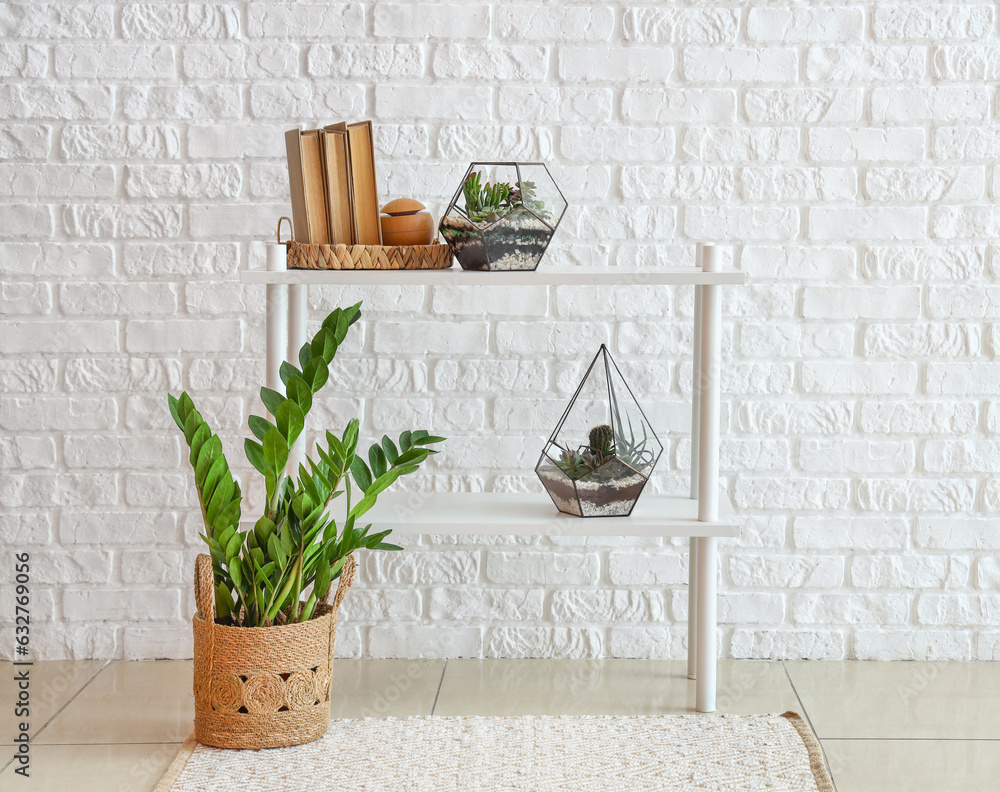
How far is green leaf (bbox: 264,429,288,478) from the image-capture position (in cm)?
137

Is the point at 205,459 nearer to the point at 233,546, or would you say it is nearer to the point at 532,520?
the point at 233,546

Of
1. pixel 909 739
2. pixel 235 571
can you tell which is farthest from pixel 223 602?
pixel 909 739

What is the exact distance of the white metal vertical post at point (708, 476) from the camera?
1.55 metres

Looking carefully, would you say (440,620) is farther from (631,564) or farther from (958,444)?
(958,444)

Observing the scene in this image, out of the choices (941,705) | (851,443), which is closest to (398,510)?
(851,443)

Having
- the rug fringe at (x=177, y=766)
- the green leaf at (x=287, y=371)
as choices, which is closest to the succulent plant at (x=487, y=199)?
the green leaf at (x=287, y=371)

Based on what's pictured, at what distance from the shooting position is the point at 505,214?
1.50 metres

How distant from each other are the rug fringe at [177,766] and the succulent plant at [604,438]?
76 centimetres

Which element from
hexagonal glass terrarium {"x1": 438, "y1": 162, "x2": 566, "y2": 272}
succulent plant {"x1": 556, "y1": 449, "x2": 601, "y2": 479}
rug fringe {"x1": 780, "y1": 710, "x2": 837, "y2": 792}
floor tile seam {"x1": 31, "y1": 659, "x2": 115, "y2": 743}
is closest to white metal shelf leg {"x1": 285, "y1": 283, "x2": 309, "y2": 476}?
hexagonal glass terrarium {"x1": 438, "y1": 162, "x2": 566, "y2": 272}

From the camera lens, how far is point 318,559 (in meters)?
1.48

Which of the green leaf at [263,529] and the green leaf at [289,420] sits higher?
the green leaf at [289,420]

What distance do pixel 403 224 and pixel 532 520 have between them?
52cm

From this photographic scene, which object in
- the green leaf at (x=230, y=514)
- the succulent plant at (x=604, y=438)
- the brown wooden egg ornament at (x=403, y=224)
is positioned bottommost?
the green leaf at (x=230, y=514)

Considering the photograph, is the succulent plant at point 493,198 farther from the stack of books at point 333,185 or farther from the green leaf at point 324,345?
the green leaf at point 324,345
